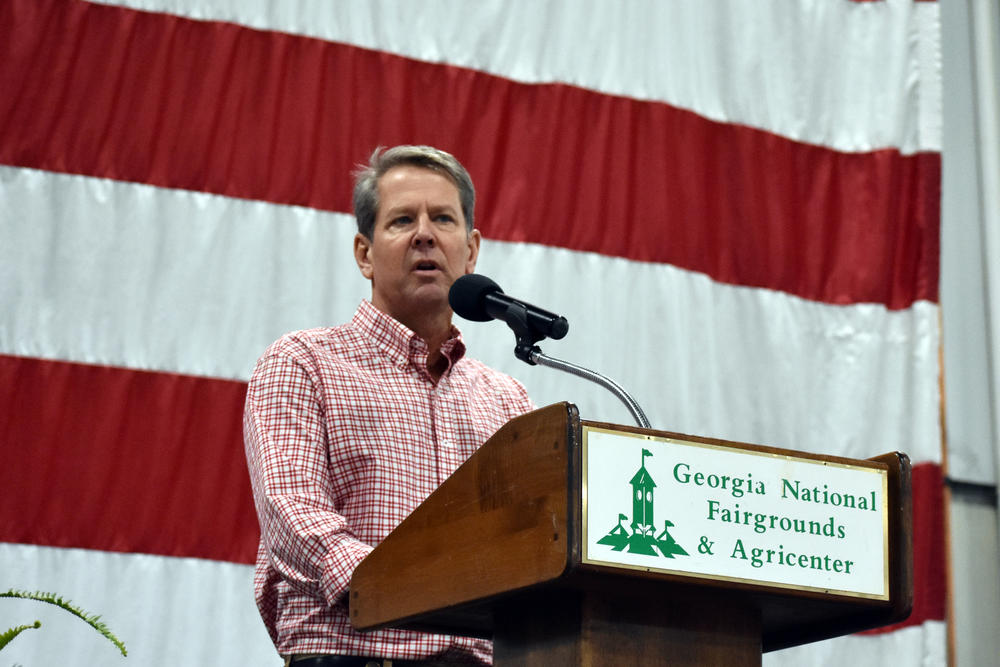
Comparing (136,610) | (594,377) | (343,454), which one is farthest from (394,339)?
(136,610)

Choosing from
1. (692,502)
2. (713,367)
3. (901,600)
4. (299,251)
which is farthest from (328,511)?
(713,367)

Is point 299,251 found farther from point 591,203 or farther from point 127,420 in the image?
point 591,203

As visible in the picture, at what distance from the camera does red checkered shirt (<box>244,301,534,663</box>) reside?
1719 mm

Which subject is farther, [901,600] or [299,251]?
[299,251]

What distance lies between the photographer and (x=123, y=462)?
290cm

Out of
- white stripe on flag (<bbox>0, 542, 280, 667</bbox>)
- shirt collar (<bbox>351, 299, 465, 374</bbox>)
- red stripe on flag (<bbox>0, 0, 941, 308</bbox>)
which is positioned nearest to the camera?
shirt collar (<bbox>351, 299, 465, 374</bbox>)

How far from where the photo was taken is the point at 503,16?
3.56 m

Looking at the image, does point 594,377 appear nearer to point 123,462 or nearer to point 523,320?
point 523,320

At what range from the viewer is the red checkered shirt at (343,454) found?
5.64 feet

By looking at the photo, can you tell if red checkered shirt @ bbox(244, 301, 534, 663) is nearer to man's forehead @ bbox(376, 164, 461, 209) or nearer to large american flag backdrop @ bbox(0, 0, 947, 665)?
man's forehead @ bbox(376, 164, 461, 209)

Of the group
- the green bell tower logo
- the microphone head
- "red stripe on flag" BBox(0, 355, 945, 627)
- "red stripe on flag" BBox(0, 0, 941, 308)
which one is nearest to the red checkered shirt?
the microphone head

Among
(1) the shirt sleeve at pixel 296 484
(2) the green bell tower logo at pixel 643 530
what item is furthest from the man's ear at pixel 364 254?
(2) the green bell tower logo at pixel 643 530

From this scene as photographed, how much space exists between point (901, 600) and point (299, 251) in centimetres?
207

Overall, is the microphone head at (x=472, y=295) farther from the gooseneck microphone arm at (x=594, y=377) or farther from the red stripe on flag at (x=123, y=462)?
the red stripe on flag at (x=123, y=462)
